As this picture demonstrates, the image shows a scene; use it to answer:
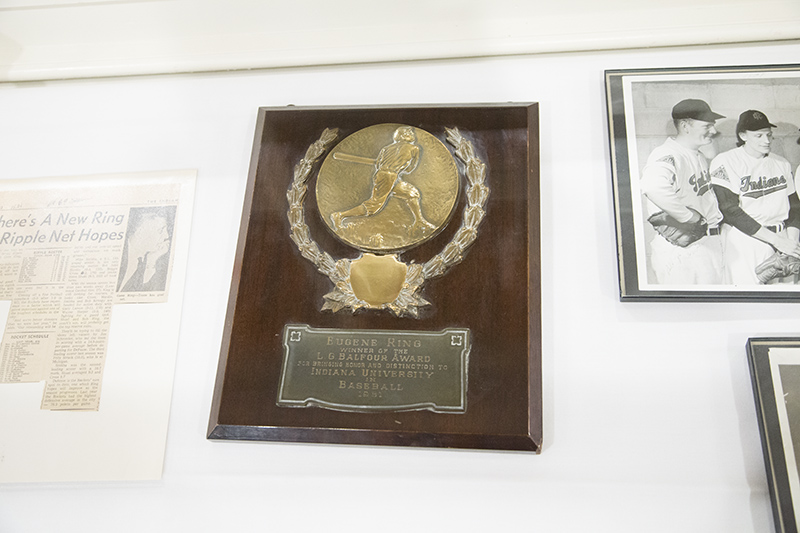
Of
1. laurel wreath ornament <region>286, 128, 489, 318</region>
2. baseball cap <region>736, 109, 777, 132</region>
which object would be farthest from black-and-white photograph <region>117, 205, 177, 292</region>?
baseball cap <region>736, 109, 777, 132</region>

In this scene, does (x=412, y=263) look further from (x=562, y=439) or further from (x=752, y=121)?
(x=752, y=121)

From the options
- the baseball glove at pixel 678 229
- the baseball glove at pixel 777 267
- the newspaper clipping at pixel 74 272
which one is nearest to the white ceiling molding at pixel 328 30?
the newspaper clipping at pixel 74 272

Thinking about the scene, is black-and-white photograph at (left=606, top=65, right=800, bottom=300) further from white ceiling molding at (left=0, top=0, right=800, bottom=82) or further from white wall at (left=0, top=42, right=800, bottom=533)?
white ceiling molding at (left=0, top=0, right=800, bottom=82)

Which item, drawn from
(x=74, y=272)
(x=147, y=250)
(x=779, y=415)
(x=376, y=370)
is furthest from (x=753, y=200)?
(x=74, y=272)

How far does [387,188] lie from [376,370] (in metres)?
0.51

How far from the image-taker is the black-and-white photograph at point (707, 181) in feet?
4.68

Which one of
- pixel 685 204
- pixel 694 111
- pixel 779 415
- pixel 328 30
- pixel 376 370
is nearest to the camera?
pixel 779 415

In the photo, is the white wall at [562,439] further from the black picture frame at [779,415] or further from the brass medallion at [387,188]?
the brass medallion at [387,188]

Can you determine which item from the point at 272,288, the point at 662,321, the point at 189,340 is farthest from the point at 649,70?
the point at 189,340

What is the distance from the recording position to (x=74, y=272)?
1.66 metres

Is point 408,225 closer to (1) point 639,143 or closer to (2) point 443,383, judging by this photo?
(2) point 443,383

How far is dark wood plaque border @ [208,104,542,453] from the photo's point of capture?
1.35m

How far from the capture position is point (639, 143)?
159 centimetres

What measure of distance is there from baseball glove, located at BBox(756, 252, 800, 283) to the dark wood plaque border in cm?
55
